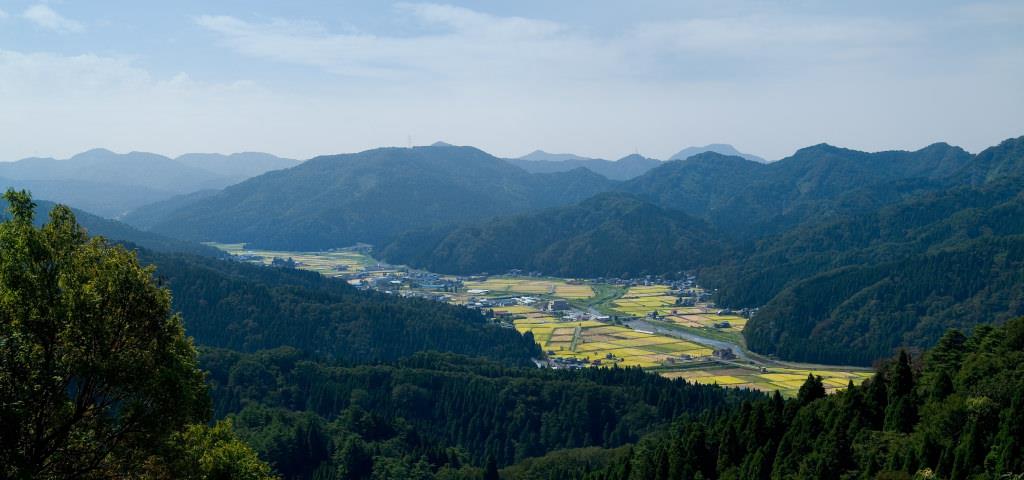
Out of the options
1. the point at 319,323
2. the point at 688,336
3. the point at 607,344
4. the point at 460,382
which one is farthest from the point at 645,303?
the point at 460,382

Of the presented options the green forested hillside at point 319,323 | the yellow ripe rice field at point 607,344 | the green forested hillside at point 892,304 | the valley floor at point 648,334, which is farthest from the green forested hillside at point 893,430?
the green forested hillside at point 892,304

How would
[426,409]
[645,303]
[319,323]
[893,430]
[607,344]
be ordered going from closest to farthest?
[893,430] → [426,409] → [607,344] → [319,323] → [645,303]

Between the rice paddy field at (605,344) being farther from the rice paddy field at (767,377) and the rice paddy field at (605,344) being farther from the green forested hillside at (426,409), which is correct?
the green forested hillside at (426,409)

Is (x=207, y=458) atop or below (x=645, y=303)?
atop

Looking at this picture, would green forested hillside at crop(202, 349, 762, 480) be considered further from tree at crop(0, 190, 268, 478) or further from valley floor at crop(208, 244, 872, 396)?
tree at crop(0, 190, 268, 478)

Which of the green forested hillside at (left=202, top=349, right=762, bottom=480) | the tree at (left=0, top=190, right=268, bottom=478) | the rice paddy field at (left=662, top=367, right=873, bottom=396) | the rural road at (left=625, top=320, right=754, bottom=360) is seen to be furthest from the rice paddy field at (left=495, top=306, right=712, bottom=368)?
the tree at (left=0, top=190, right=268, bottom=478)

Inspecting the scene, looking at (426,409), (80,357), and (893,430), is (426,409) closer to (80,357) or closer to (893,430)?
(893,430)
